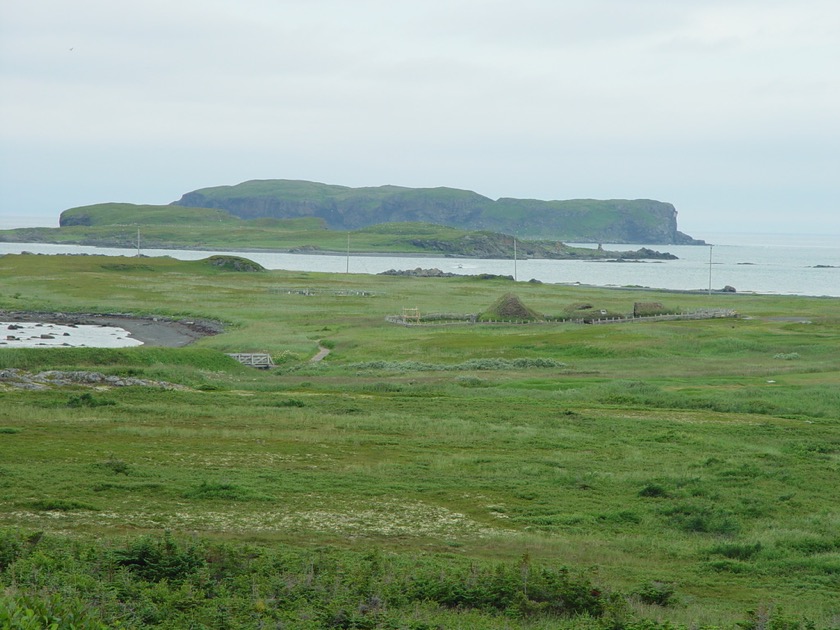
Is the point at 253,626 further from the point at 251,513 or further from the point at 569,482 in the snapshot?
the point at 569,482

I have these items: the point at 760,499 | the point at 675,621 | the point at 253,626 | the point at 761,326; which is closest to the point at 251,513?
the point at 253,626

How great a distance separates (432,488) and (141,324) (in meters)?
67.3

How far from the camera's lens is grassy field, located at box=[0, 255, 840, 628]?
1570cm

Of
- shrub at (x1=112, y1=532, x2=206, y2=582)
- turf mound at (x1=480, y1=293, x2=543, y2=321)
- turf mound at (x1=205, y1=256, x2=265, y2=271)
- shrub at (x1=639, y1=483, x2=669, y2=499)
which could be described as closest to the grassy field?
shrub at (x1=112, y1=532, x2=206, y2=582)

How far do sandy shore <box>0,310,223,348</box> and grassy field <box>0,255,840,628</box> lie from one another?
17.8 meters

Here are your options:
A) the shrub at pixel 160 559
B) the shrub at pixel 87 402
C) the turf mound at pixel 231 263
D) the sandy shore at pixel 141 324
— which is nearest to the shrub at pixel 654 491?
the shrub at pixel 160 559

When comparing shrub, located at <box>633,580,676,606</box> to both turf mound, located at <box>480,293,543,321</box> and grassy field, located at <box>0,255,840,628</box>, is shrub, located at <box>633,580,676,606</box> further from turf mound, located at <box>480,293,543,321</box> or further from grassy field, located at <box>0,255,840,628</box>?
turf mound, located at <box>480,293,543,321</box>

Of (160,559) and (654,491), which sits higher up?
(160,559)

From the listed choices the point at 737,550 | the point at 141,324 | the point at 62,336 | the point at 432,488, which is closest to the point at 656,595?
the point at 737,550

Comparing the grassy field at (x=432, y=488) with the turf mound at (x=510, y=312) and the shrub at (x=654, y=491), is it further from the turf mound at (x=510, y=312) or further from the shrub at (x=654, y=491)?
the turf mound at (x=510, y=312)

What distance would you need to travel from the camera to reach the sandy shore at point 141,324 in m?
77.0

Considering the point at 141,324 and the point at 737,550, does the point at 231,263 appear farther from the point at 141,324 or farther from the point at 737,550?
the point at 737,550

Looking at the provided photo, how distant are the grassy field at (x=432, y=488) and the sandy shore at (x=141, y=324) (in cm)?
1785

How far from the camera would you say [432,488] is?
2578 cm
